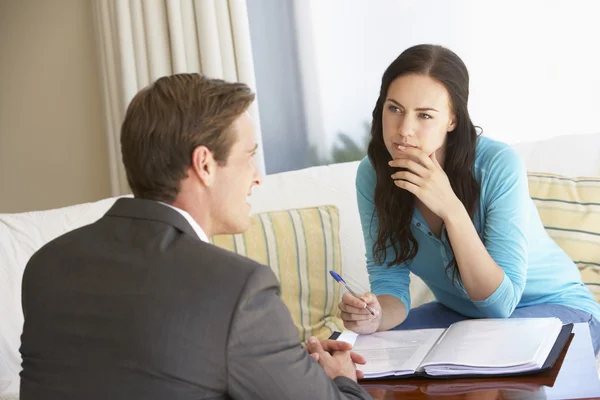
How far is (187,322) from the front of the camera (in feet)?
3.23

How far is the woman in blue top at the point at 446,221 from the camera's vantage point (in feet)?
5.82

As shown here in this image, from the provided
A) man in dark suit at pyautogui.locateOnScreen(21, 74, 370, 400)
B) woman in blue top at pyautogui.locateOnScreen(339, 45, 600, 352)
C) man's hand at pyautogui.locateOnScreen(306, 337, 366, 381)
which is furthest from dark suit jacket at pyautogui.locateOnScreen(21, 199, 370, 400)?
woman in blue top at pyautogui.locateOnScreen(339, 45, 600, 352)

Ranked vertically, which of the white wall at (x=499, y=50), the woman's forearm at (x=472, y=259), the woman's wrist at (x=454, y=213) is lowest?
the woman's forearm at (x=472, y=259)

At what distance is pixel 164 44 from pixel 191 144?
2260mm

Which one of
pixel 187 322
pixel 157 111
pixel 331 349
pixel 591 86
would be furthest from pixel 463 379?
pixel 591 86

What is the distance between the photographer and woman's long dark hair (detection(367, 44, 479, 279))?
189 centimetres

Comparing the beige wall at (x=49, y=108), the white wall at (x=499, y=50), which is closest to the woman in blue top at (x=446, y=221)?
the white wall at (x=499, y=50)

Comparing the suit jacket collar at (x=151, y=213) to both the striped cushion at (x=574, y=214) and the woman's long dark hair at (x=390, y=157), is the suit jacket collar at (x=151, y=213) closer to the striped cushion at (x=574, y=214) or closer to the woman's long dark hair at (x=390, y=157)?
the woman's long dark hair at (x=390, y=157)

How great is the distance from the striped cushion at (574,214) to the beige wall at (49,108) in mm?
Result: 1968

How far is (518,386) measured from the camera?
3.90 ft

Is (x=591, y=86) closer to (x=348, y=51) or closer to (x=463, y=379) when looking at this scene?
(x=348, y=51)

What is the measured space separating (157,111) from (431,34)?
2.23 metres

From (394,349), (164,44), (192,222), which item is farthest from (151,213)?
(164,44)

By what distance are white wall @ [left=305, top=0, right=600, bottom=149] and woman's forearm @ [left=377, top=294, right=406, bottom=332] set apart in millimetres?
1452
